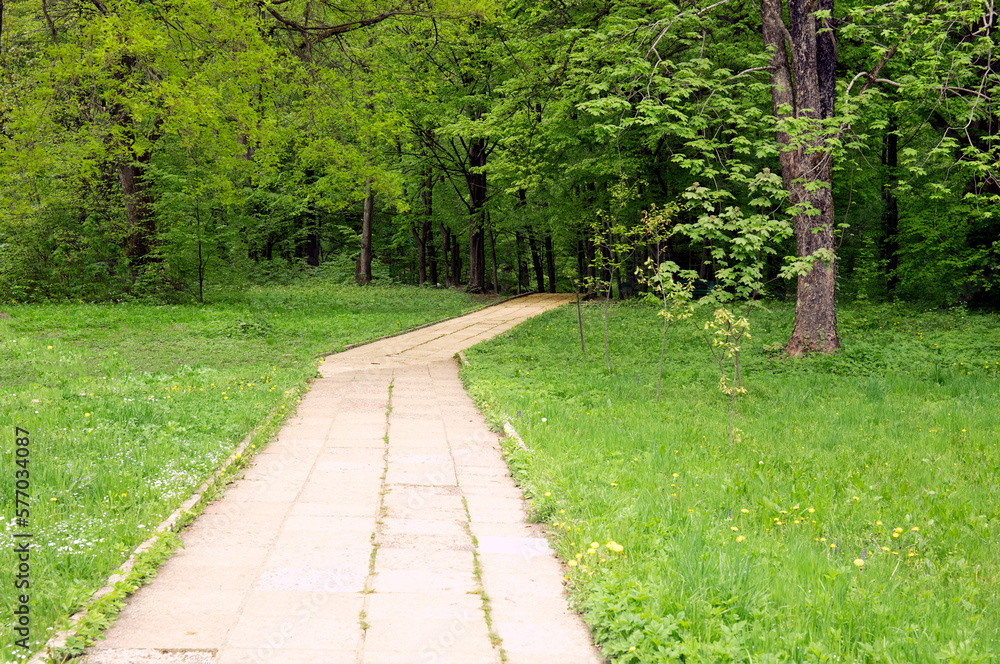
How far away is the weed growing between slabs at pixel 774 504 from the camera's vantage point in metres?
3.37

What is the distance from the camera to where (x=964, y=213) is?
60.0 feet

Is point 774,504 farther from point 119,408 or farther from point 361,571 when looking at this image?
point 119,408

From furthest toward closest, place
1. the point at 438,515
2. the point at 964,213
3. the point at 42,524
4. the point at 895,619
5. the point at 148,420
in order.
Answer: the point at 964,213 → the point at 148,420 → the point at 438,515 → the point at 42,524 → the point at 895,619

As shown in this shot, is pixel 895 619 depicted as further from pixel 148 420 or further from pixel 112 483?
pixel 148 420

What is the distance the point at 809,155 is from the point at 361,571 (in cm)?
1150

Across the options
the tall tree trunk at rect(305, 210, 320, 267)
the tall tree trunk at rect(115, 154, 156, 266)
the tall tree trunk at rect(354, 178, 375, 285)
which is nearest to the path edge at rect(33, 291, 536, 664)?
the tall tree trunk at rect(115, 154, 156, 266)

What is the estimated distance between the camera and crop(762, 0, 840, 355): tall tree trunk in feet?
41.9

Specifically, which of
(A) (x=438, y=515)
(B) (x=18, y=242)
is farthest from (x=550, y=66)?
(B) (x=18, y=242)

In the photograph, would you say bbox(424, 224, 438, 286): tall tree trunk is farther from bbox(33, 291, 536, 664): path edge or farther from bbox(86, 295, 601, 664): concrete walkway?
bbox(86, 295, 601, 664): concrete walkway

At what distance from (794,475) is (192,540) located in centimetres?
489

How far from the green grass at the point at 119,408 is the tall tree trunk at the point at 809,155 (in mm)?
9096

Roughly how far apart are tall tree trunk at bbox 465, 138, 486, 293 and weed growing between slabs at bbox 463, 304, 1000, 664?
19.0 m

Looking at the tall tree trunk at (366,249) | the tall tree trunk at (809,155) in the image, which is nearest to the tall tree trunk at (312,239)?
the tall tree trunk at (366,249)

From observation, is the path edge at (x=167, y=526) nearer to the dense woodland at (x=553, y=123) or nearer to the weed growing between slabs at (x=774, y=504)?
the weed growing between slabs at (x=774, y=504)
